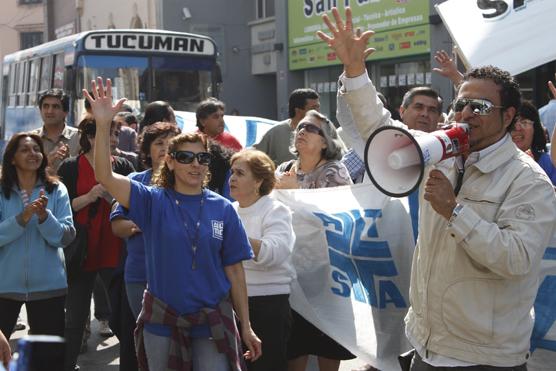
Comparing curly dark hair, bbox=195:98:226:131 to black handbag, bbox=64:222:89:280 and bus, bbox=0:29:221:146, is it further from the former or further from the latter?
bus, bbox=0:29:221:146

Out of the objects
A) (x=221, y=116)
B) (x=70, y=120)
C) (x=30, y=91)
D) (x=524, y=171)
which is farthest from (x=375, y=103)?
(x=30, y=91)

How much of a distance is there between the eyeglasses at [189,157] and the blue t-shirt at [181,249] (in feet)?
0.56

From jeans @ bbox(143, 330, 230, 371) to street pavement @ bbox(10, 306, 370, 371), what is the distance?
2.47m

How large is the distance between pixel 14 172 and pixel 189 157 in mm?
1789

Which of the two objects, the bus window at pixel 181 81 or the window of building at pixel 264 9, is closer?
the bus window at pixel 181 81

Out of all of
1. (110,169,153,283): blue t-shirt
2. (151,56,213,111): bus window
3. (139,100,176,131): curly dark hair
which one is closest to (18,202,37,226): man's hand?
(110,169,153,283): blue t-shirt

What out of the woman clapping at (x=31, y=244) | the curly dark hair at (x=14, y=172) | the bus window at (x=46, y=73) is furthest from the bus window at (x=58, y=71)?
the woman clapping at (x=31, y=244)

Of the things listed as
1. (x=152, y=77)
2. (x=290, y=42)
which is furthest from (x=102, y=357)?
(x=290, y=42)

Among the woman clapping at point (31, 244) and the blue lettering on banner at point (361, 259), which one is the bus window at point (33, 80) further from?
Answer: the blue lettering on banner at point (361, 259)

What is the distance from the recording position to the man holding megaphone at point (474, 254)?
10.5 feet

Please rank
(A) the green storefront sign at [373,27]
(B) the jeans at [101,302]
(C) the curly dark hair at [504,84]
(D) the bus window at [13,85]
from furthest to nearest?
(D) the bus window at [13,85] → (A) the green storefront sign at [373,27] → (B) the jeans at [101,302] → (C) the curly dark hair at [504,84]

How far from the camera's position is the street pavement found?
6.68 metres

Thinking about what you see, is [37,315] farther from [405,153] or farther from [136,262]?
[405,153]

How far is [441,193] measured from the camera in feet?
10.2
